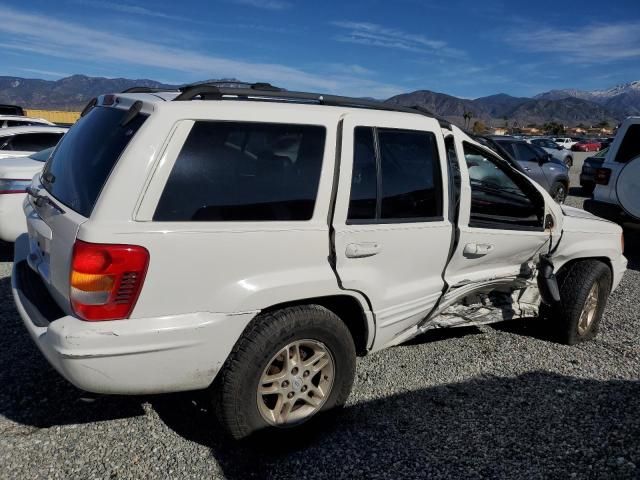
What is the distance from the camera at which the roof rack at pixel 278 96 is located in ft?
8.41

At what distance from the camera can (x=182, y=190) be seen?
2.32m

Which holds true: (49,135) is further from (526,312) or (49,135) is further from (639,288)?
(639,288)

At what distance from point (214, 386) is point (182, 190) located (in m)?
0.98

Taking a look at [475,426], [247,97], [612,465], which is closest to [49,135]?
[247,97]

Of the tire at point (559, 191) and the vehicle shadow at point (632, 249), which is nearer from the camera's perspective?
the vehicle shadow at point (632, 249)

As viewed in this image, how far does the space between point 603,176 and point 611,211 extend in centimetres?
67

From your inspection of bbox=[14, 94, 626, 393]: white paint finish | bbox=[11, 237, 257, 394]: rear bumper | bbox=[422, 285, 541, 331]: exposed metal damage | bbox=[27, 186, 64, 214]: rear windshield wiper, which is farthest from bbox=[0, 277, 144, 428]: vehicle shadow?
bbox=[422, 285, 541, 331]: exposed metal damage

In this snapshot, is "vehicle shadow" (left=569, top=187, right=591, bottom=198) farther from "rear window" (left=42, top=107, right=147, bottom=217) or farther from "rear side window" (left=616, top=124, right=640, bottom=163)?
"rear window" (left=42, top=107, right=147, bottom=217)

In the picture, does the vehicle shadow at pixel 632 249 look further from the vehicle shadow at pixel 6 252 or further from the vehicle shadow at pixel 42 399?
Answer: the vehicle shadow at pixel 6 252

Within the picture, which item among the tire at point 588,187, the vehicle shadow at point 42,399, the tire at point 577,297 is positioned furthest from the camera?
the tire at point 588,187

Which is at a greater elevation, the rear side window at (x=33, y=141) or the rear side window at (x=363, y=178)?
the rear side window at (x=363, y=178)

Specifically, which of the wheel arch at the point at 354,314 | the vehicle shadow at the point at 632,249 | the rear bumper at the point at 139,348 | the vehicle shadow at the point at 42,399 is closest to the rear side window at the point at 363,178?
the wheel arch at the point at 354,314

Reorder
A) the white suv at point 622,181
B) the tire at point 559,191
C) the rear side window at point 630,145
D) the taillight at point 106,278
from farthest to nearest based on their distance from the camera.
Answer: the tire at point 559,191
the rear side window at point 630,145
the white suv at point 622,181
the taillight at point 106,278

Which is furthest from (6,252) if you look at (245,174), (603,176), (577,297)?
(603,176)
